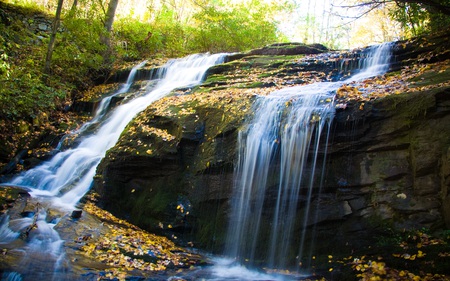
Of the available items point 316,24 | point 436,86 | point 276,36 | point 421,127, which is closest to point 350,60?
point 436,86

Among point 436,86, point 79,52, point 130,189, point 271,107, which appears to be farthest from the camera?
point 79,52

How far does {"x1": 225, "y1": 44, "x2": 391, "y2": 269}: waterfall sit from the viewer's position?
564 centimetres

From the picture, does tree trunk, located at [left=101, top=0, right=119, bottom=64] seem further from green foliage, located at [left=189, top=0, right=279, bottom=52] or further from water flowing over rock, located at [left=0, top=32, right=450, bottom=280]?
water flowing over rock, located at [left=0, top=32, right=450, bottom=280]

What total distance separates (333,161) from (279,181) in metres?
1.04

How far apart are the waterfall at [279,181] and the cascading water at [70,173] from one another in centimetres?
316

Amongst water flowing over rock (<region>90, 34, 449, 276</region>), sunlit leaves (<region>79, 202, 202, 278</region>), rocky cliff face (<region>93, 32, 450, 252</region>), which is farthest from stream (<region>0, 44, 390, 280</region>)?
sunlit leaves (<region>79, 202, 202, 278</region>)

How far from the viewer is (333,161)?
5684mm

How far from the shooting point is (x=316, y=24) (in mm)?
31016

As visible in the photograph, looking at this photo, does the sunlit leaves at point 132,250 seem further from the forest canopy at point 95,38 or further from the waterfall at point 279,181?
the forest canopy at point 95,38

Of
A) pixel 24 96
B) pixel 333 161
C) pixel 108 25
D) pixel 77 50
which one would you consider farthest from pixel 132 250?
pixel 108 25

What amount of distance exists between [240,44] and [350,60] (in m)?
8.77

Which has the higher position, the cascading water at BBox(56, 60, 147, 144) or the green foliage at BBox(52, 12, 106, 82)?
the green foliage at BBox(52, 12, 106, 82)

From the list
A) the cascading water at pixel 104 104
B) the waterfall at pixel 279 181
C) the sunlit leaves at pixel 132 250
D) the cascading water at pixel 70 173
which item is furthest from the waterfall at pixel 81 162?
the waterfall at pixel 279 181

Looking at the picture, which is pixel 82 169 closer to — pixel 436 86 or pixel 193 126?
pixel 193 126
